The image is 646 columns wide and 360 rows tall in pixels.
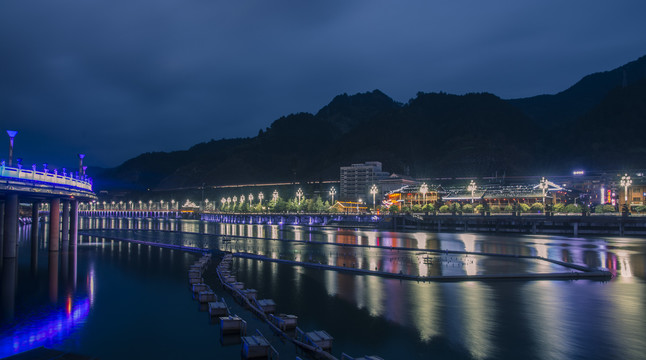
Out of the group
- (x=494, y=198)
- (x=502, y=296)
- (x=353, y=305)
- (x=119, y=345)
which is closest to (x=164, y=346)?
(x=119, y=345)

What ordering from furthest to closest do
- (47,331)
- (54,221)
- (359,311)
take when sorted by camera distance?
1. (54,221)
2. (359,311)
3. (47,331)

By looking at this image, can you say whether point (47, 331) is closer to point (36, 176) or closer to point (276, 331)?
point (276, 331)

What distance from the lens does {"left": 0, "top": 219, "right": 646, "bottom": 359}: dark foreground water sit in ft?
65.5

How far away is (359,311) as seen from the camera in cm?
2558

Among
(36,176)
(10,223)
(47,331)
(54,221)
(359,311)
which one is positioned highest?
(36,176)

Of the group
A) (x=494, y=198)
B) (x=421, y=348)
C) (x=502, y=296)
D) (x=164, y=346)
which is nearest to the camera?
(x=421, y=348)

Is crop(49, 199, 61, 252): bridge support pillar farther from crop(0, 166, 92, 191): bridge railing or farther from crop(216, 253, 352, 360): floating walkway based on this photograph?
crop(216, 253, 352, 360): floating walkway

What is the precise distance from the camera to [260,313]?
24578 millimetres

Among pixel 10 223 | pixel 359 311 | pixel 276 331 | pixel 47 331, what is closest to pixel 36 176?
pixel 10 223

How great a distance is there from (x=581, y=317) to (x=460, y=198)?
118 m

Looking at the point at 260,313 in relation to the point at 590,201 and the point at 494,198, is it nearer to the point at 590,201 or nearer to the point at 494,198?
the point at 494,198

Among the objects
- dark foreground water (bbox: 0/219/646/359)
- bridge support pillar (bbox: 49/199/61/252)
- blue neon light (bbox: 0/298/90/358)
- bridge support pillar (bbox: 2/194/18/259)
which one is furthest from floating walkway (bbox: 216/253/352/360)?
bridge support pillar (bbox: 49/199/61/252)

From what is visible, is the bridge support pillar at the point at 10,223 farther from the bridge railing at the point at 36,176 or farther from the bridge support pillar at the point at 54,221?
the bridge support pillar at the point at 54,221

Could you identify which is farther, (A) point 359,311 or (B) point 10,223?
(B) point 10,223
